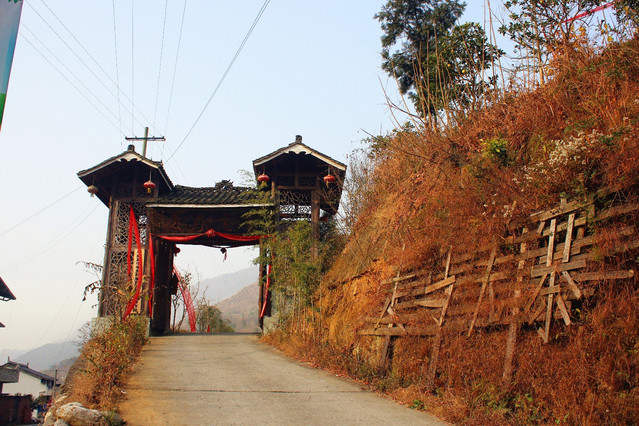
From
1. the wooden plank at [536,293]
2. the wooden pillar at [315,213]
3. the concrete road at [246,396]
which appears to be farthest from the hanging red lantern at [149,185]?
the wooden plank at [536,293]

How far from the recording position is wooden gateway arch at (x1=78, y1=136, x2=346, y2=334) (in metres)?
14.3

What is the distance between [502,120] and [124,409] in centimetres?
655

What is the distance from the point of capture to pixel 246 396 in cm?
645

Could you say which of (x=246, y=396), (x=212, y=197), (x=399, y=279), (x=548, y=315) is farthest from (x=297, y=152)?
(x=548, y=315)

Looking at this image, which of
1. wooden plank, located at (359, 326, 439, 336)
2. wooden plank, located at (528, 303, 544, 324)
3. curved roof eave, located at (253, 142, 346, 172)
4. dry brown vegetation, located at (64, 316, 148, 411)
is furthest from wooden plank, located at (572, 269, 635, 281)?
curved roof eave, located at (253, 142, 346, 172)

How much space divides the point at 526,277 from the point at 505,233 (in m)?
0.75

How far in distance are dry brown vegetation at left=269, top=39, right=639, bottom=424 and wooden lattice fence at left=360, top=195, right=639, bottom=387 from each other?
0.09 metres

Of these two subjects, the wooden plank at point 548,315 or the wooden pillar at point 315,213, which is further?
the wooden pillar at point 315,213

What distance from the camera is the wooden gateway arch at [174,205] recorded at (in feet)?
46.9

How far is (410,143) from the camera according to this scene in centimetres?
1011

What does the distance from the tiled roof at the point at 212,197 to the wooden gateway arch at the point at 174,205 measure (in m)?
0.03

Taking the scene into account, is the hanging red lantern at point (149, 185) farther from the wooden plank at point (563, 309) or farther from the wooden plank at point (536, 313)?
the wooden plank at point (563, 309)

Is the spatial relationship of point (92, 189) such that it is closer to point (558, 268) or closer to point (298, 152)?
point (298, 152)

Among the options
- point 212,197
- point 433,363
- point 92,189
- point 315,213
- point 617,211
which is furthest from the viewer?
point 212,197
